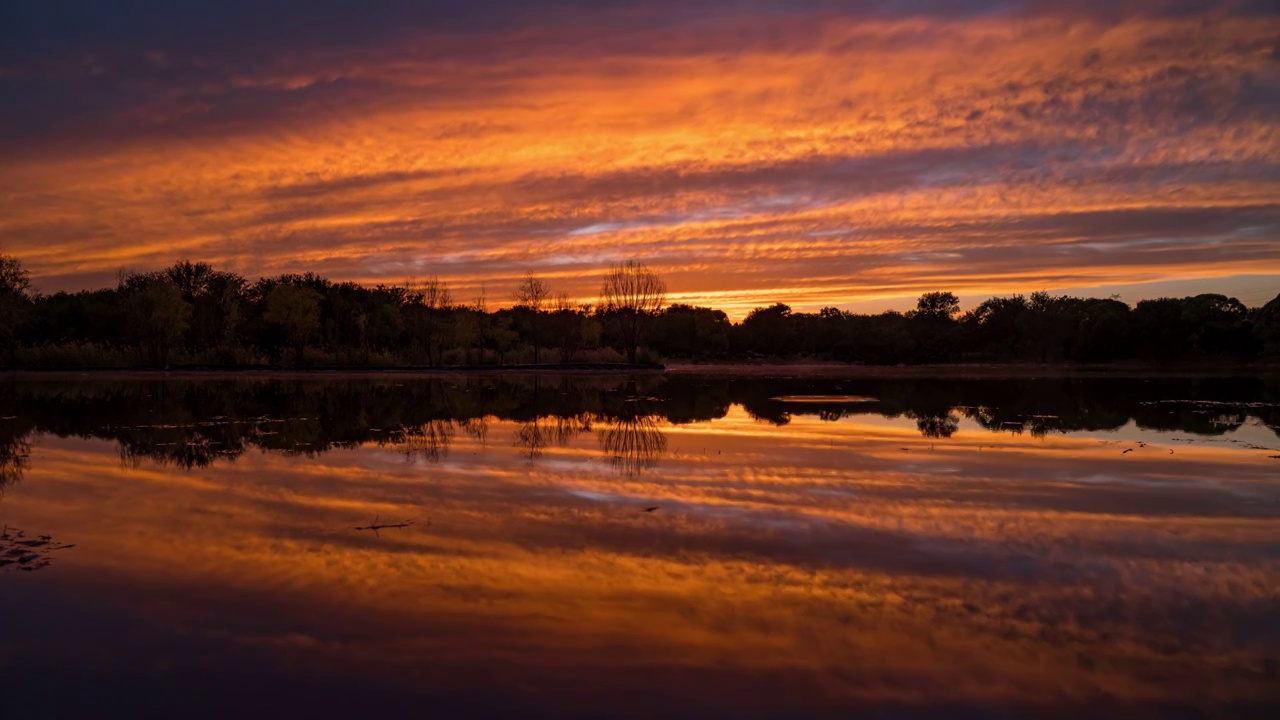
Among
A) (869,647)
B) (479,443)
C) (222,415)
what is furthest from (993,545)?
(222,415)

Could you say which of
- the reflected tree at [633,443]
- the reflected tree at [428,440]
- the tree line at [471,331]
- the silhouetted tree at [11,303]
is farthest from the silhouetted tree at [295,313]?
the reflected tree at [633,443]

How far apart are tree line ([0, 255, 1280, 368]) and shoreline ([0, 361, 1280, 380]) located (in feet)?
9.17

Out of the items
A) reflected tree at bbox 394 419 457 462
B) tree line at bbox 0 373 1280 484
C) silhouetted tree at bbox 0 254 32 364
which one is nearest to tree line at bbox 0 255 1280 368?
silhouetted tree at bbox 0 254 32 364

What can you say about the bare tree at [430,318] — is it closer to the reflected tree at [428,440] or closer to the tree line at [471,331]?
the tree line at [471,331]

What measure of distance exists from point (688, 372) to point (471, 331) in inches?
717

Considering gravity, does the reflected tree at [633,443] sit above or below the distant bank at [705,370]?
below

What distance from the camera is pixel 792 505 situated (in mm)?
11359

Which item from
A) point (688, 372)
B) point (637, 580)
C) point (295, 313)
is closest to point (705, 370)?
point (688, 372)

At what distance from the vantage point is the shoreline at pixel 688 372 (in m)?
52.2

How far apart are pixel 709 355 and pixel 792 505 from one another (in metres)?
78.9

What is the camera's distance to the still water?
5.61 m

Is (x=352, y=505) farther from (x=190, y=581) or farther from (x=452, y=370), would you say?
(x=452, y=370)

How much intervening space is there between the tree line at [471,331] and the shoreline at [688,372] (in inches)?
110

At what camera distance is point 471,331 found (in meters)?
68.1
